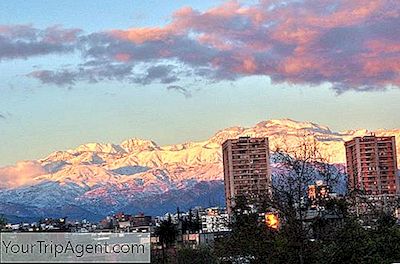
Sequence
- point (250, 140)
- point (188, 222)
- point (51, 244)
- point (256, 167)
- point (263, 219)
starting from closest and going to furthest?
1. point (51, 244)
2. point (263, 219)
3. point (188, 222)
4. point (256, 167)
5. point (250, 140)

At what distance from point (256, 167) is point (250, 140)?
9.88m

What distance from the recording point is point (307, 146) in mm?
15953

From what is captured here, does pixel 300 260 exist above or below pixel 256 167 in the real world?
below

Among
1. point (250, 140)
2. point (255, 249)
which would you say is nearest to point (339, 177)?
point (255, 249)

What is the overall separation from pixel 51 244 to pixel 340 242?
18.0ft

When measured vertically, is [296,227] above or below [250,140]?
below

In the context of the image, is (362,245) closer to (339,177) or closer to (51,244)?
(339,177)

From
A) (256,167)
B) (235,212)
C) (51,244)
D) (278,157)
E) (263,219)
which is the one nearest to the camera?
(51,244)

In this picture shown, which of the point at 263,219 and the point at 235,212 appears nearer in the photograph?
the point at 263,219

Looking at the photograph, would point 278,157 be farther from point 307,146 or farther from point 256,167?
point 256,167

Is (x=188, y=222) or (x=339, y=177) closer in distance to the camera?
(x=339, y=177)

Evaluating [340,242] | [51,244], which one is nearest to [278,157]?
[340,242]

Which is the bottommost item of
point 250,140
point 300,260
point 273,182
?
point 300,260

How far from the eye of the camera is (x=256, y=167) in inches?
3750
